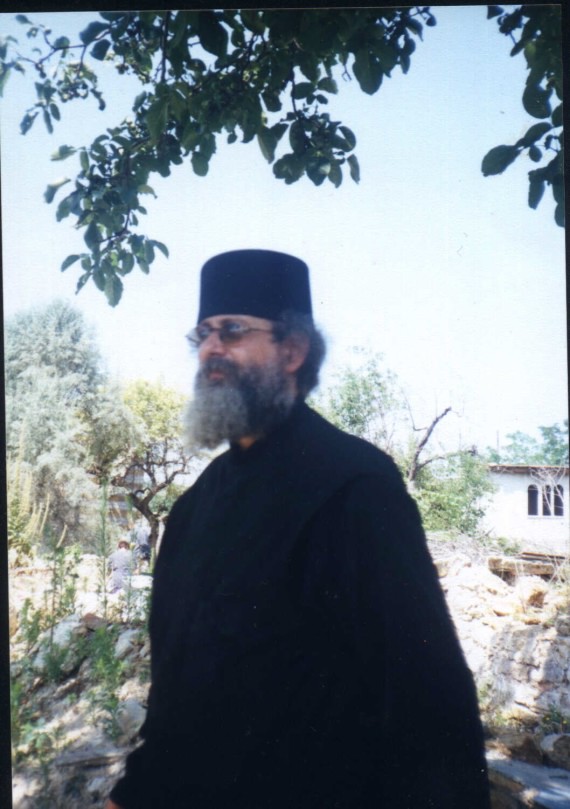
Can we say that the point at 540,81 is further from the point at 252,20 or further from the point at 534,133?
the point at 252,20

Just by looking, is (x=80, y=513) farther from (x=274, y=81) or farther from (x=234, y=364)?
(x=274, y=81)

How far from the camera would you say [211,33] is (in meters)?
1.95

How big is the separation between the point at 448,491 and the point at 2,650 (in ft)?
4.72

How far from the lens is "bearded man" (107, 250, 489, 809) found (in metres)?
1.73

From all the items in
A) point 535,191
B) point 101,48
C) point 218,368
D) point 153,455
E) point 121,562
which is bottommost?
point 121,562

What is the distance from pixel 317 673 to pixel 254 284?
1.11m

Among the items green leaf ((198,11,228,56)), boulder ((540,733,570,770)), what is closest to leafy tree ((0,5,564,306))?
green leaf ((198,11,228,56))

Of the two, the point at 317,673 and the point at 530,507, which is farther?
the point at 530,507

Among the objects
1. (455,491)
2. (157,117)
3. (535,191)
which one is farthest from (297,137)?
(455,491)

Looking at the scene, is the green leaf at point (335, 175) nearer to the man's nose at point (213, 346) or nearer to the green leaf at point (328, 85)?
the green leaf at point (328, 85)

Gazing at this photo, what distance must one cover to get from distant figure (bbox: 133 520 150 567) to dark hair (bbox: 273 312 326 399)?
632 mm

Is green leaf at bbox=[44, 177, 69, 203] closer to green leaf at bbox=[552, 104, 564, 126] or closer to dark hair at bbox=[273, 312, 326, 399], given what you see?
dark hair at bbox=[273, 312, 326, 399]

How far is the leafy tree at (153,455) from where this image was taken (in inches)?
77.4

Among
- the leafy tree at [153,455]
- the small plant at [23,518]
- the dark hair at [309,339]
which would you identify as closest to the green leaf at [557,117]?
the dark hair at [309,339]
